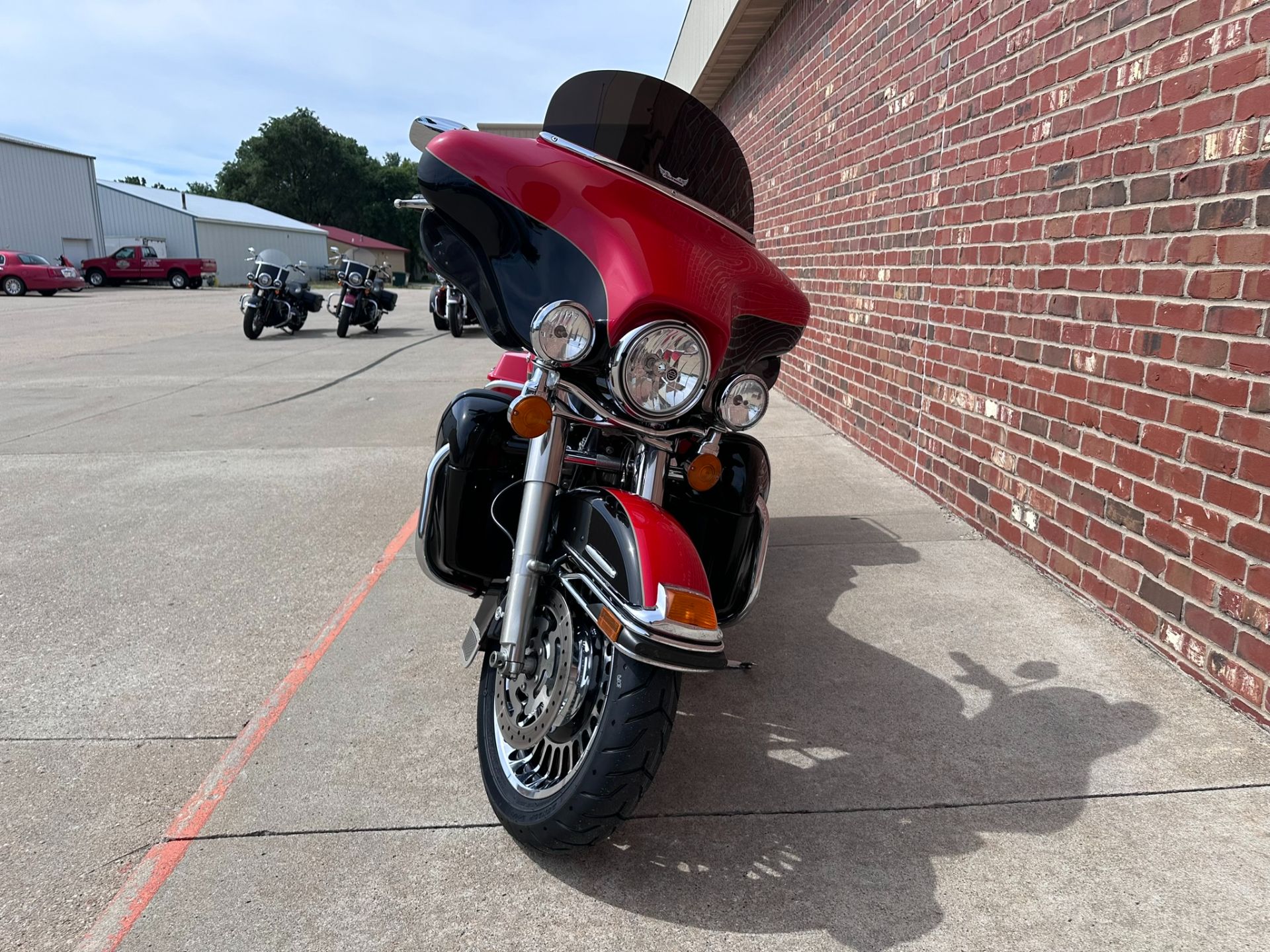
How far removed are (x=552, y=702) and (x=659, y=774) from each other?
1.91 feet

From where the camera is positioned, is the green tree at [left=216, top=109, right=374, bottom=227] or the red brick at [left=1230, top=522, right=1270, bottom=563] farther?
the green tree at [left=216, top=109, right=374, bottom=227]

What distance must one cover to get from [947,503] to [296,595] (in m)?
3.43

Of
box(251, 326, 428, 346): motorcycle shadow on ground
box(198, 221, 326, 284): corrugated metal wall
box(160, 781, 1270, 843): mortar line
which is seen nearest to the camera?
box(160, 781, 1270, 843): mortar line

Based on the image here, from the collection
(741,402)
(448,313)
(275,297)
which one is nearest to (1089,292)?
(741,402)

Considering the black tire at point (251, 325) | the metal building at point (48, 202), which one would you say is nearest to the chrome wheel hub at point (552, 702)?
the black tire at point (251, 325)

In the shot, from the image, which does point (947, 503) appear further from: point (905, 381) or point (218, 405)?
point (218, 405)

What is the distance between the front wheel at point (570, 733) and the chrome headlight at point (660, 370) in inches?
21.7

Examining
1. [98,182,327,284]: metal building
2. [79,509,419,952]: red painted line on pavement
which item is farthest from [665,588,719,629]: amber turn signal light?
[98,182,327,284]: metal building

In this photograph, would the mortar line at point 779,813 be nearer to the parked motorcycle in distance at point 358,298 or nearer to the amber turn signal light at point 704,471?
the amber turn signal light at point 704,471

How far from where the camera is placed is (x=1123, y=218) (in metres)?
3.46

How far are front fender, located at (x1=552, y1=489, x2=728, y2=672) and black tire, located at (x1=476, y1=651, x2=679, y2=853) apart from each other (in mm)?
83

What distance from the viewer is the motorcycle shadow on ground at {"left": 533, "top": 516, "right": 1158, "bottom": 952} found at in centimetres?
218

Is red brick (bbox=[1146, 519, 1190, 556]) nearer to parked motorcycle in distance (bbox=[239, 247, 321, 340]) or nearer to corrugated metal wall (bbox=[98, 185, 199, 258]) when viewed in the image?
parked motorcycle in distance (bbox=[239, 247, 321, 340])

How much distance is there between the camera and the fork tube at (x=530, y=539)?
92.4 inches
